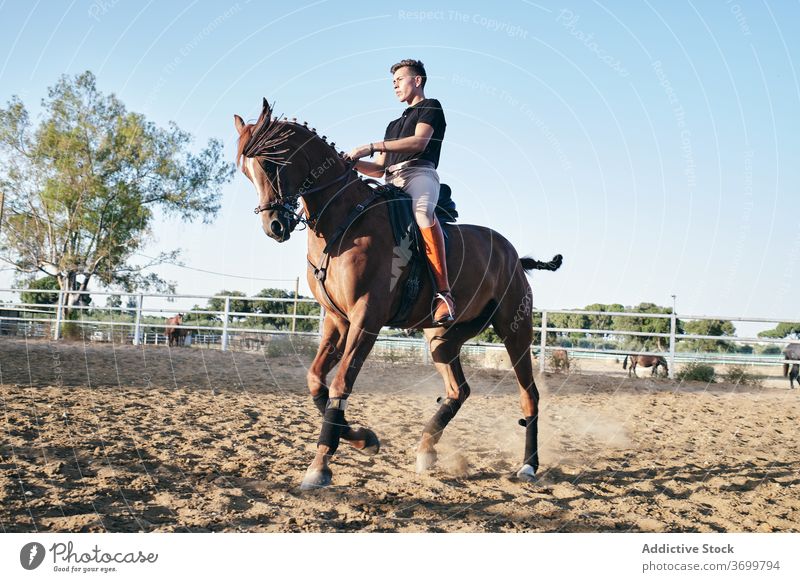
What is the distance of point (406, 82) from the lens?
4566 mm

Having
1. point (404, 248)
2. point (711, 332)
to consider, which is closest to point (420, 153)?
point (404, 248)

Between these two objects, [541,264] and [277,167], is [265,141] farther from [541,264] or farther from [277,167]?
[541,264]

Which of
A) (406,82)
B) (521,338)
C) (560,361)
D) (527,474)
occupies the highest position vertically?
(406,82)

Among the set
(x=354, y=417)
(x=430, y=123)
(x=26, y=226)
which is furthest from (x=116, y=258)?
(x=430, y=123)

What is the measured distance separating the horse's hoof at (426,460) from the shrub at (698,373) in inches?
419

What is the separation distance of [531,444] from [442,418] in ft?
2.66

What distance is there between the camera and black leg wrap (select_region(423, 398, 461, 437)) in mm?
4895

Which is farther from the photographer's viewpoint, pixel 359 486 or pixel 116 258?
pixel 116 258

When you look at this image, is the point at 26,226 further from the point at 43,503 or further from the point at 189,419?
the point at 43,503

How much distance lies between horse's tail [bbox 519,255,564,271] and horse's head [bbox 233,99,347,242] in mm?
3016

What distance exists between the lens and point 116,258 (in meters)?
22.4

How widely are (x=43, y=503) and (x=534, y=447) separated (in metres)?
3.63

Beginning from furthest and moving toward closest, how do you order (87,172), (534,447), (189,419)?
1. (87,172)
2. (189,419)
3. (534,447)

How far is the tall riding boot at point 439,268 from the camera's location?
4414 millimetres
